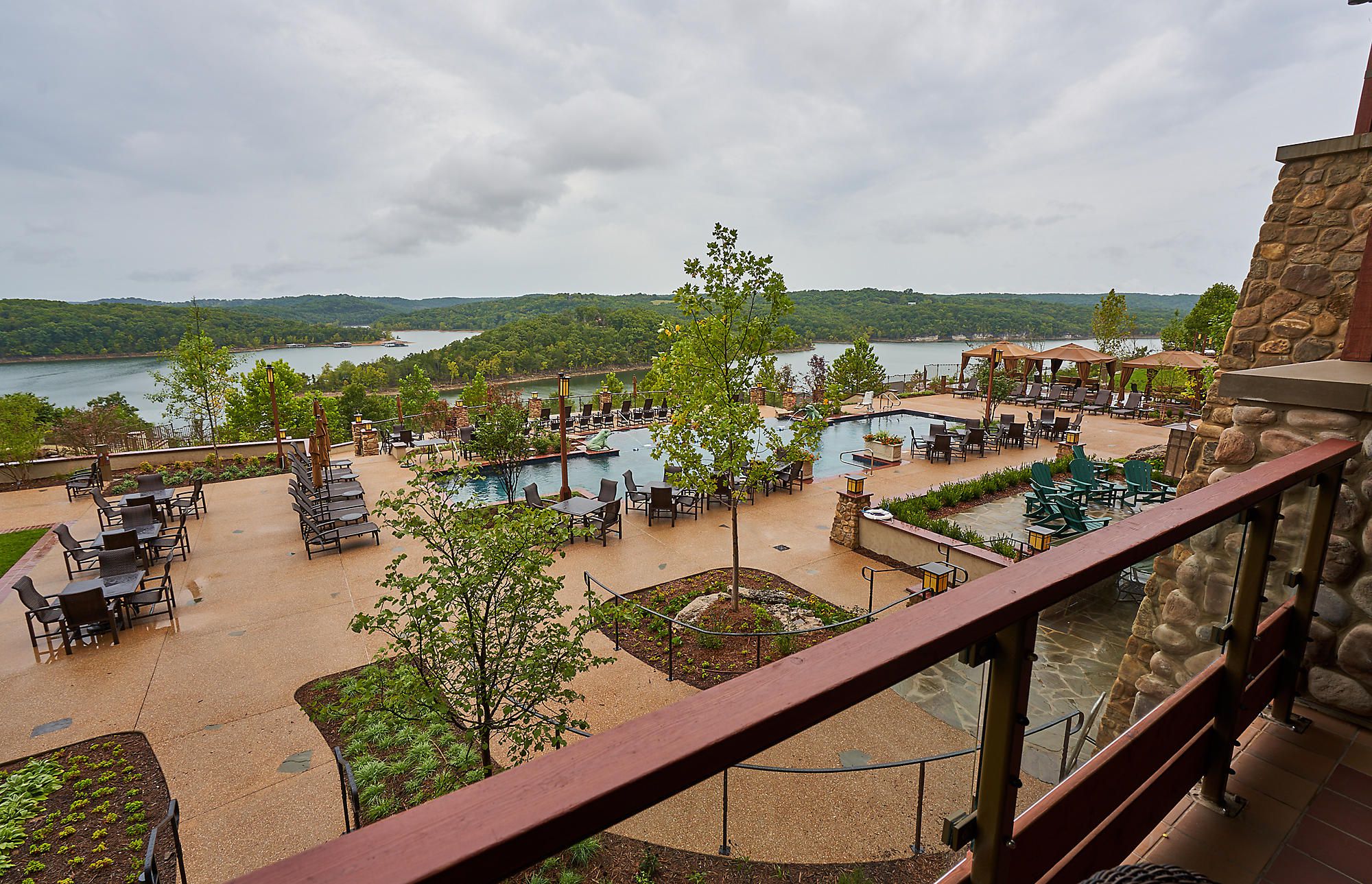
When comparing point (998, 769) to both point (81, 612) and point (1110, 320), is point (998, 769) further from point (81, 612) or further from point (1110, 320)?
point (1110, 320)

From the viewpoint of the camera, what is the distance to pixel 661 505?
32.7 feet

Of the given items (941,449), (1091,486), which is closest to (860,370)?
(941,449)

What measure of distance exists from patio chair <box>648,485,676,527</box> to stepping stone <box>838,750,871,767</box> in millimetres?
7969

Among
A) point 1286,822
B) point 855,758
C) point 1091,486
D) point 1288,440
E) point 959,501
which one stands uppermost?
point 1288,440

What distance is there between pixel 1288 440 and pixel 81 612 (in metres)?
9.19

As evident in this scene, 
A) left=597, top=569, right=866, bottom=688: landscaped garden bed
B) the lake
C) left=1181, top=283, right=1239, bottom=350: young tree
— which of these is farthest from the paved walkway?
the lake

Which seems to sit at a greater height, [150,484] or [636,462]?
[150,484]

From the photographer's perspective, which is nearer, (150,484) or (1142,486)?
(1142,486)

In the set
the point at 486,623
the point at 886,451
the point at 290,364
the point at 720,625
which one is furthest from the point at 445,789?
the point at 290,364

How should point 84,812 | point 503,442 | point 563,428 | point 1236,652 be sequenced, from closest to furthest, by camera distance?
point 1236,652, point 84,812, point 563,428, point 503,442

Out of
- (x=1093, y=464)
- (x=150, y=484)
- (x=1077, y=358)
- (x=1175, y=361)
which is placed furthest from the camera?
(x=1077, y=358)

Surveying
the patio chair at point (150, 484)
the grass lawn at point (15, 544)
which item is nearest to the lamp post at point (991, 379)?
the patio chair at point (150, 484)

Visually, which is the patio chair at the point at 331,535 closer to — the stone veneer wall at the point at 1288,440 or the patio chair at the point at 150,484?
the patio chair at the point at 150,484

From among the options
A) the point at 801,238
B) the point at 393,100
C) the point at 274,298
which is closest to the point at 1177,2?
the point at 393,100
